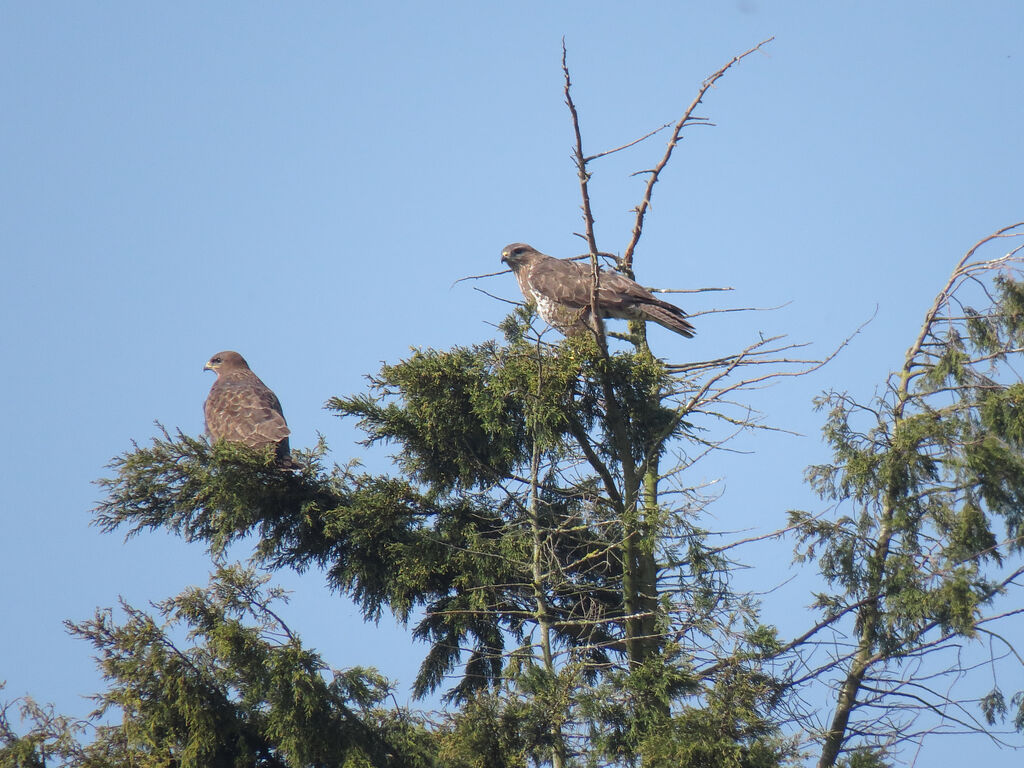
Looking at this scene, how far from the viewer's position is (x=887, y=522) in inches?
295

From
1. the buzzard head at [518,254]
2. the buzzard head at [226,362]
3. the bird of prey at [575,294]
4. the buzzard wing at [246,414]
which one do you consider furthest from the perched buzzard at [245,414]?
the buzzard head at [518,254]

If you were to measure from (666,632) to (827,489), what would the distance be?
6.12ft

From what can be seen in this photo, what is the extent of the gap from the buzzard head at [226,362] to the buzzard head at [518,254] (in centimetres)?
289

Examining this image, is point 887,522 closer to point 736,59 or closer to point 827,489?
point 827,489

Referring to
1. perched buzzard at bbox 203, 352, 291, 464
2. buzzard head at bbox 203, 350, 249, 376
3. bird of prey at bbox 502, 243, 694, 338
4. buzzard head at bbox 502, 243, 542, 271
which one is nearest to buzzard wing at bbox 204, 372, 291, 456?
perched buzzard at bbox 203, 352, 291, 464

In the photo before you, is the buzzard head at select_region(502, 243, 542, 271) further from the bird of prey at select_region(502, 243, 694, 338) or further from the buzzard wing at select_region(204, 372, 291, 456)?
the buzzard wing at select_region(204, 372, 291, 456)

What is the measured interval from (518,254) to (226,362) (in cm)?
329

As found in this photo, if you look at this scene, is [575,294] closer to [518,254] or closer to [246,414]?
[518,254]

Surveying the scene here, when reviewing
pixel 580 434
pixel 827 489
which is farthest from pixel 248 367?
pixel 827 489

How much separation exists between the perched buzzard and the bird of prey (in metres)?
2.36

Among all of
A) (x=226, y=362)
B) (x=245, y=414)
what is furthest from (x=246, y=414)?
(x=226, y=362)

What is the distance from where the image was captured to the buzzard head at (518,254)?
10971mm

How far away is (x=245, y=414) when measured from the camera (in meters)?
9.38

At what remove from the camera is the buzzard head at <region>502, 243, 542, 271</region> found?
432 inches
